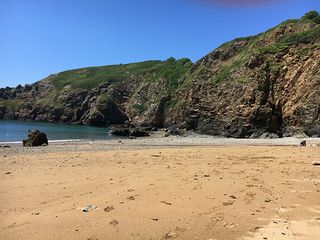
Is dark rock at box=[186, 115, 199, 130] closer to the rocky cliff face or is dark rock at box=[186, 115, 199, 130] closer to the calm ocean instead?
the rocky cliff face

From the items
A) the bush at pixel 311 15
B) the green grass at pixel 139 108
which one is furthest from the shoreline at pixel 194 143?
the green grass at pixel 139 108

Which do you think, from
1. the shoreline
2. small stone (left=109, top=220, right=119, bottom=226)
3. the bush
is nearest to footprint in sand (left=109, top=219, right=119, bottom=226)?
small stone (left=109, top=220, right=119, bottom=226)

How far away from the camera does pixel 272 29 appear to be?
7056 cm

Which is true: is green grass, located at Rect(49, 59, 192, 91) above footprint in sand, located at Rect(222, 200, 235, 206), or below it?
above

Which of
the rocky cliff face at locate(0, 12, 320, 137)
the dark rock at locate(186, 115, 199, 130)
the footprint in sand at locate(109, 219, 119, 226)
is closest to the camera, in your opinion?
the footprint in sand at locate(109, 219, 119, 226)

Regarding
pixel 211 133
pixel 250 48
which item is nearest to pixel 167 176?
pixel 211 133

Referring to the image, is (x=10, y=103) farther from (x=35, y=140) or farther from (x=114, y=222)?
(x=114, y=222)

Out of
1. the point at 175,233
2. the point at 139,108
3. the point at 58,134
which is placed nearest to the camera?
the point at 175,233

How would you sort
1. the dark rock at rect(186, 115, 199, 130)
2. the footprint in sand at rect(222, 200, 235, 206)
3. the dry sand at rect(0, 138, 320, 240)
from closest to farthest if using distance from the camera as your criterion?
the dry sand at rect(0, 138, 320, 240) < the footprint in sand at rect(222, 200, 235, 206) < the dark rock at rect(186, 115, 199, 130)

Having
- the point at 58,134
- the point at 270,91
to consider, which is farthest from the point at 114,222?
the point at 58,134

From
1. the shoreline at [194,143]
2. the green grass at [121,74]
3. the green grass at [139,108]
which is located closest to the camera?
the shoreline at [194,143]

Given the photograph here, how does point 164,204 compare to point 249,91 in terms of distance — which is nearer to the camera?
point 164,204

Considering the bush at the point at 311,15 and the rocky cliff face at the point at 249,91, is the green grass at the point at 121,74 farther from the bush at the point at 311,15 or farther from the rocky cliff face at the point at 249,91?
the bush at the point at 311,15

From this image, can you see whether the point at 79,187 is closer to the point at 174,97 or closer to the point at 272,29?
the point at 272,29
